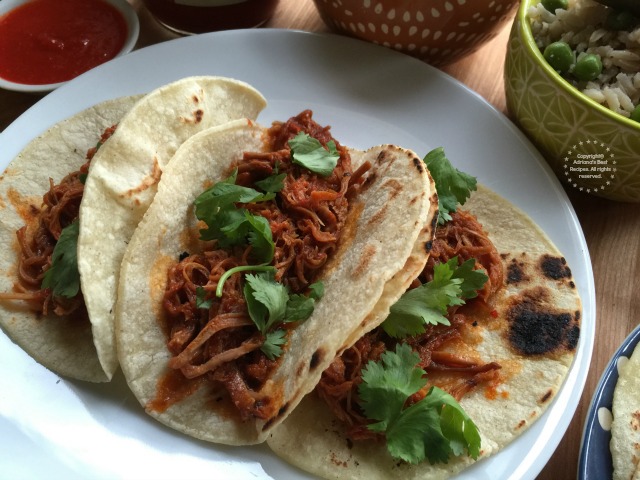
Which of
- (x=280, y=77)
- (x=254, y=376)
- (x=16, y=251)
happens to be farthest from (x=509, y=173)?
(x=16, y=251)

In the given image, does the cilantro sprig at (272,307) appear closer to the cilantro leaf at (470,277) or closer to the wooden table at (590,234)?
the cilantro leaf at (470,277)

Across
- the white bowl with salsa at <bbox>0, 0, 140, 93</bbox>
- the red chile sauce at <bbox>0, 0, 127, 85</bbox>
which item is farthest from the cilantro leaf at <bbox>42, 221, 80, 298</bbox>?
the red chile sauce at <bbox>0, 0, 127, 85</bbox>

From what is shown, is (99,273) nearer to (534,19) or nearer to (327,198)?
(327,198)

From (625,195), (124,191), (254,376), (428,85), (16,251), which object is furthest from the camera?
(428,85)

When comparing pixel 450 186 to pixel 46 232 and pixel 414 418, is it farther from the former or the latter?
pixel 46 232

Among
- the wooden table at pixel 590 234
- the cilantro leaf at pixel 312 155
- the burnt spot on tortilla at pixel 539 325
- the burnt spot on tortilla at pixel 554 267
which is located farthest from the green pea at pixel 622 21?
the cilantro leaf at pixel 312 155

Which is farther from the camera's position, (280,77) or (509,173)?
(280,77)
